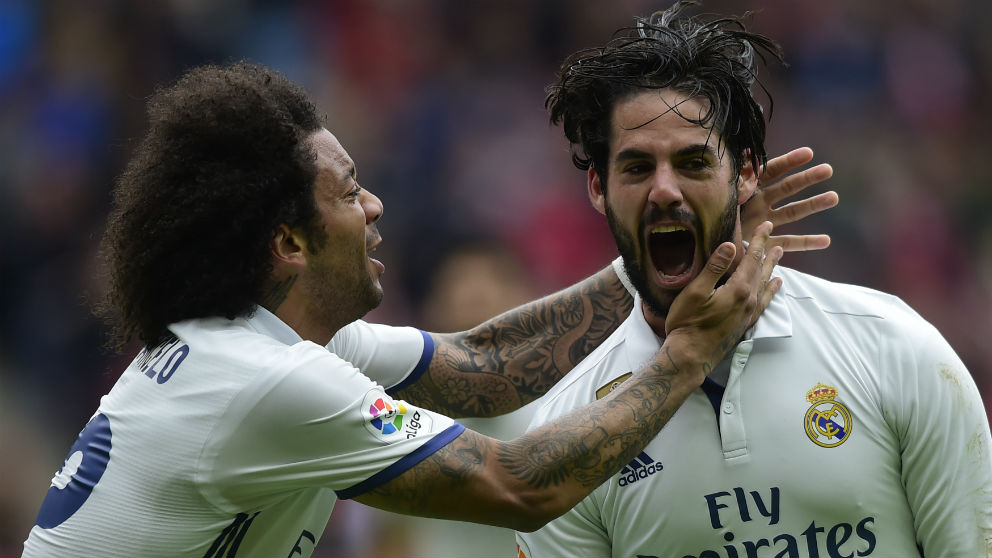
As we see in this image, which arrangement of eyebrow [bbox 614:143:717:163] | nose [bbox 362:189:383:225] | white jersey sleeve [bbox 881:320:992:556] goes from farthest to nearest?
nose [bbox 362:189:383:225] < eyebrow [bbox 614:143:717:163] < white jersey sleeve [bbox 881:320:992:556]

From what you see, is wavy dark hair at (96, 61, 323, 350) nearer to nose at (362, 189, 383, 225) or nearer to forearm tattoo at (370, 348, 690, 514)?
nose at (362, 189, 383, 225)

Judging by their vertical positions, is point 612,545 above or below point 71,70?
below

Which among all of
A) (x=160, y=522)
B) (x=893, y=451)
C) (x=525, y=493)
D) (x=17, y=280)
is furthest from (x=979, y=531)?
(x=17, y=280)

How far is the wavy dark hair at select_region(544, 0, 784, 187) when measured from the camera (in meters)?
3.52

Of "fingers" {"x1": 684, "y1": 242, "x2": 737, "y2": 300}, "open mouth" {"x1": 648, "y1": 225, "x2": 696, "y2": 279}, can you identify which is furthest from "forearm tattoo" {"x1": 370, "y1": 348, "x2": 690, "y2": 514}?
"open mouth" {"x1": 648, "y1": 225, "x2": 696, "y2": 279}

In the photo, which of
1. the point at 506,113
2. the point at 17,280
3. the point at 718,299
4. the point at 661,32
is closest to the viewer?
the point at 718,299

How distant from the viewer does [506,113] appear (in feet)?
30.5

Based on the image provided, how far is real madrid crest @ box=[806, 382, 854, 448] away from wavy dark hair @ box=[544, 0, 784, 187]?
72 cm

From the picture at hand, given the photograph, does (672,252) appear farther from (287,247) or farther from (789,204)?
(287,247)

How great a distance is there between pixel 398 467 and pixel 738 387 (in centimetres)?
97

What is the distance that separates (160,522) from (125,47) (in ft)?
21.5

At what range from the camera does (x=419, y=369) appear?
4270 millimetres

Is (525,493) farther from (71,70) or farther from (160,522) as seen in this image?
(71,70)

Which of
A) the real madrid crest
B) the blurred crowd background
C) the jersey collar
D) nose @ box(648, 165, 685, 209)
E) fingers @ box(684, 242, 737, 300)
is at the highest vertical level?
the blurred crowd background
